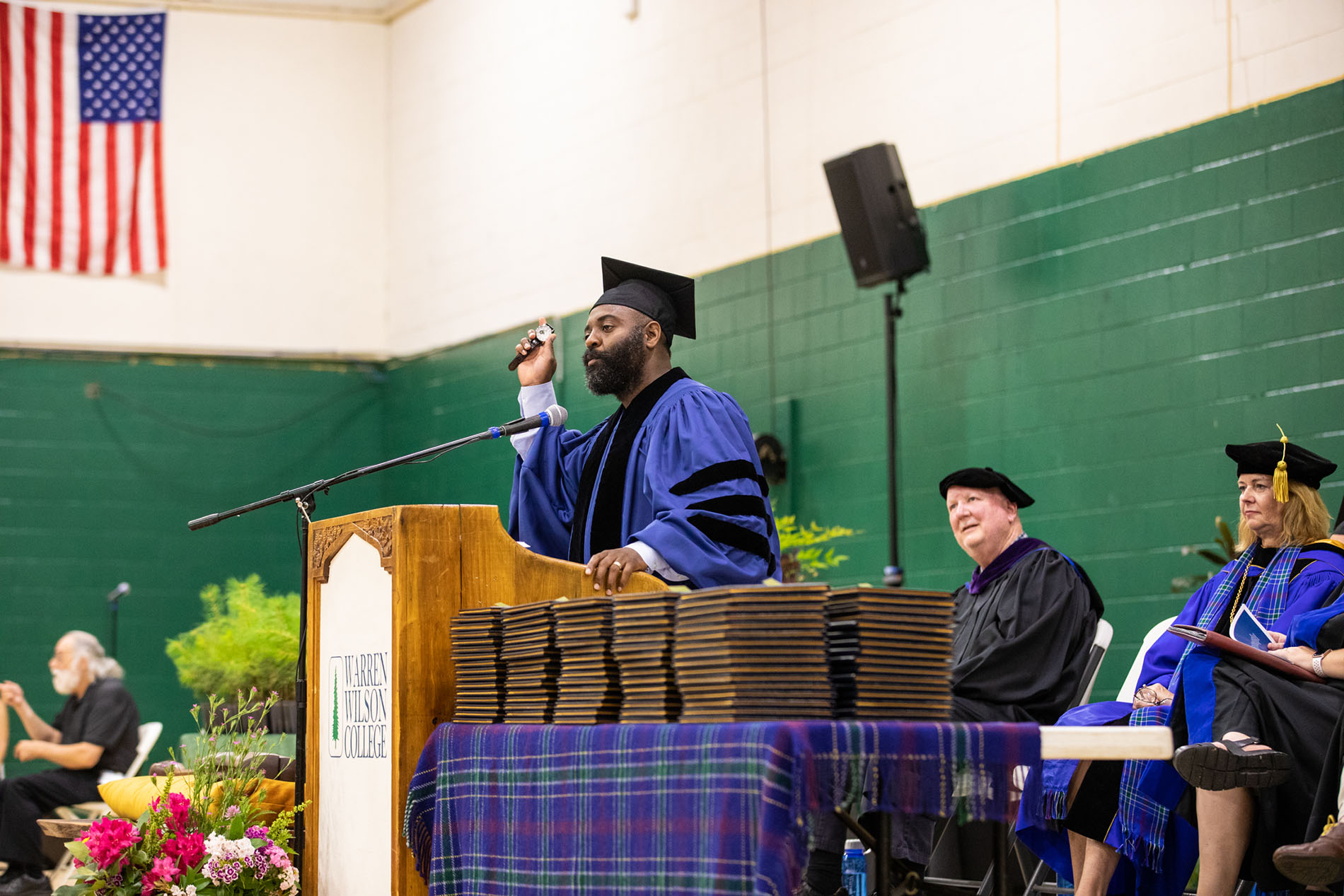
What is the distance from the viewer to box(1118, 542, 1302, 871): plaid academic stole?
4184mm

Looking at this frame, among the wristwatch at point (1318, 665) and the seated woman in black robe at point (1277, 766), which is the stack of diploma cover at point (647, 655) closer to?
the seated woman in black robe at point (1277, 766)

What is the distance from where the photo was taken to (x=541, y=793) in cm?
278

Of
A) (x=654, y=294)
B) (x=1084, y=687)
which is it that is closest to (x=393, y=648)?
(x=654, y=294)

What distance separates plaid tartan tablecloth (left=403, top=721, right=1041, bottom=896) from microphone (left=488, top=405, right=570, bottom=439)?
86 cm

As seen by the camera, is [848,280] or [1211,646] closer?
[1211,646]

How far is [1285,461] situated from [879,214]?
9.90 feet

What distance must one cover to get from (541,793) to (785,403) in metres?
5.45

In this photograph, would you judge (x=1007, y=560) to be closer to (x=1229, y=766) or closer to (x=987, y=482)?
(x=987, y=482)

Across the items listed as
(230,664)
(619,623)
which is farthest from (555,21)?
(619,623)

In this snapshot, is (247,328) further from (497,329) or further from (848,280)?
(848,280)

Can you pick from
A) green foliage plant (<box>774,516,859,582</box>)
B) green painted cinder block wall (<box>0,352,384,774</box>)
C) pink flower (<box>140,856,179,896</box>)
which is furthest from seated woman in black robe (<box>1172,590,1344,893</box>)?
green painted cinder block wall (<box>0,352,384,774</box>)

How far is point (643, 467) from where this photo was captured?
148 inches

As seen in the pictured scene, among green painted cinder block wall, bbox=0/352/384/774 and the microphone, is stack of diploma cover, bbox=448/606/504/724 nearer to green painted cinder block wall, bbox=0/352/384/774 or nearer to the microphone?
the microphone

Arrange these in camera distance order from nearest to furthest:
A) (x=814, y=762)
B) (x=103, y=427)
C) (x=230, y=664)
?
(x=814, y=762) → (x=230, y=664) → (x=103, y=427)
